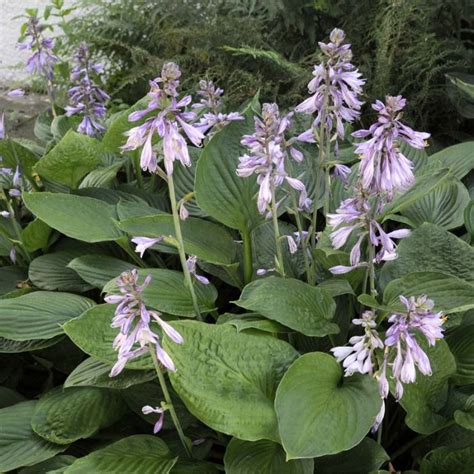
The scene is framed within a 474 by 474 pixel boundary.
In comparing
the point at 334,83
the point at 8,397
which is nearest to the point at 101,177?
the point at 8,397

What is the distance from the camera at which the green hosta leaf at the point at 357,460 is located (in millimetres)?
1725

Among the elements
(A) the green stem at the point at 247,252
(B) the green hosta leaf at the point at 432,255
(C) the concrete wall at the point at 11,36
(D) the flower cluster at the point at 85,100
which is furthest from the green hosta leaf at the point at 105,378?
(C) the concrete wall at the point at 11,36

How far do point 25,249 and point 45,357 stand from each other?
40 centimetres

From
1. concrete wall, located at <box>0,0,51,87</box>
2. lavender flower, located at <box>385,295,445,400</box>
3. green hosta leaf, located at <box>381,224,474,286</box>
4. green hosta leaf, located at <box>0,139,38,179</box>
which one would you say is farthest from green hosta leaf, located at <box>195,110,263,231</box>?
concrete wall, located at <box>0,0,51,87</box>

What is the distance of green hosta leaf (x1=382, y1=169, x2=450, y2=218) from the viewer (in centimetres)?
195

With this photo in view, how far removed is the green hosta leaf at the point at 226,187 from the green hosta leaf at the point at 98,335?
0.46 metres

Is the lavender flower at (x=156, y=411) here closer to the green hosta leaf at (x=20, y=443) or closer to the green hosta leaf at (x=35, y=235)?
the green hosta leaf at (x=20, y=443)

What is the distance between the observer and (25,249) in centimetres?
247

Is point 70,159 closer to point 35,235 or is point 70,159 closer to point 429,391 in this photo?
point 35,235

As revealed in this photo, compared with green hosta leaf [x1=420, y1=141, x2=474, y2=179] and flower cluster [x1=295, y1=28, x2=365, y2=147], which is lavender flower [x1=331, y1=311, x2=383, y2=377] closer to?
flower cluster [x1=295, y1=28, x2=365, y2=147]

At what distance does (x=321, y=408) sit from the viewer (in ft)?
5.16

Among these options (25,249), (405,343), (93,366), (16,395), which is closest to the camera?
(405,343)

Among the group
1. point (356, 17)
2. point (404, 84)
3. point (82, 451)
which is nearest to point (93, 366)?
point (82, 451)

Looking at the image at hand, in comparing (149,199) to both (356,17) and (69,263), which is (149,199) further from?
(356,17)
